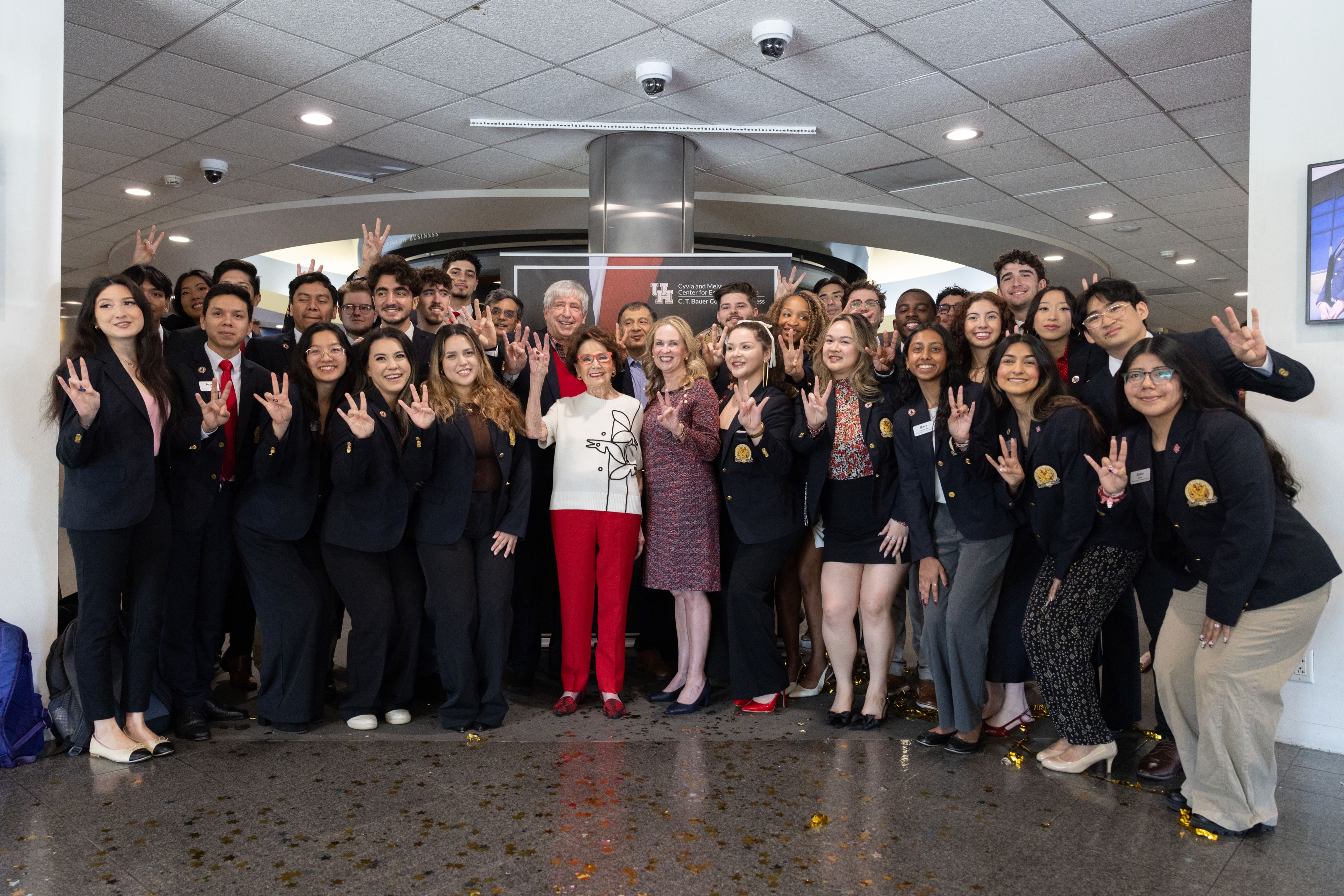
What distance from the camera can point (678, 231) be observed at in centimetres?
667

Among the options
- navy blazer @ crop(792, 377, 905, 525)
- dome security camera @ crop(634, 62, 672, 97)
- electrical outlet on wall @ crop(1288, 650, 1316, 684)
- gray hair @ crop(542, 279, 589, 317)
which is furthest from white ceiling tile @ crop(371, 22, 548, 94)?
electrical outlet on wall @ crop(1288, 650, 1316, 684)

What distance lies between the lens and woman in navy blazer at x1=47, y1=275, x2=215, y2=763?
3.19m

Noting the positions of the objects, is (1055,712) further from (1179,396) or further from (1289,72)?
(1289,72)

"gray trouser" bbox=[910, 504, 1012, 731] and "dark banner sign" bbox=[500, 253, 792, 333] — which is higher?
"dark banner sign" bbox=[500, 253, 792, 333]

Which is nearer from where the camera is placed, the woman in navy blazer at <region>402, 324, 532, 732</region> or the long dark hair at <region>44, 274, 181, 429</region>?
the long dark hair at <region>44, 274, 181, 429</region>

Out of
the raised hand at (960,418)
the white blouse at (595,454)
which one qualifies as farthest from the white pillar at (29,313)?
the raised hand at (960,418)

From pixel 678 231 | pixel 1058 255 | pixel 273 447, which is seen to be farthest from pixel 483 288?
pixel 273 447

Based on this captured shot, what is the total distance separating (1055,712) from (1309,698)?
3.89ft

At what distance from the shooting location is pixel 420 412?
141 inches

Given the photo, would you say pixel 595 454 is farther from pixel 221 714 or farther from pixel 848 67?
pixel 848 67

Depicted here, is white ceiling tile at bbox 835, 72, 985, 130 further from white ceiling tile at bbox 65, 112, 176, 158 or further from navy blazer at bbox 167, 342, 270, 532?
white ceiling tile at bbox 65, 112, 176, 158

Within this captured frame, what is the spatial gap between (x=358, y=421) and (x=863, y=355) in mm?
2025

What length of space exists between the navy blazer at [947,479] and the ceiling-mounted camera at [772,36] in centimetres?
226

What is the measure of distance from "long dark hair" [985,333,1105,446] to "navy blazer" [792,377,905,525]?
494mm
